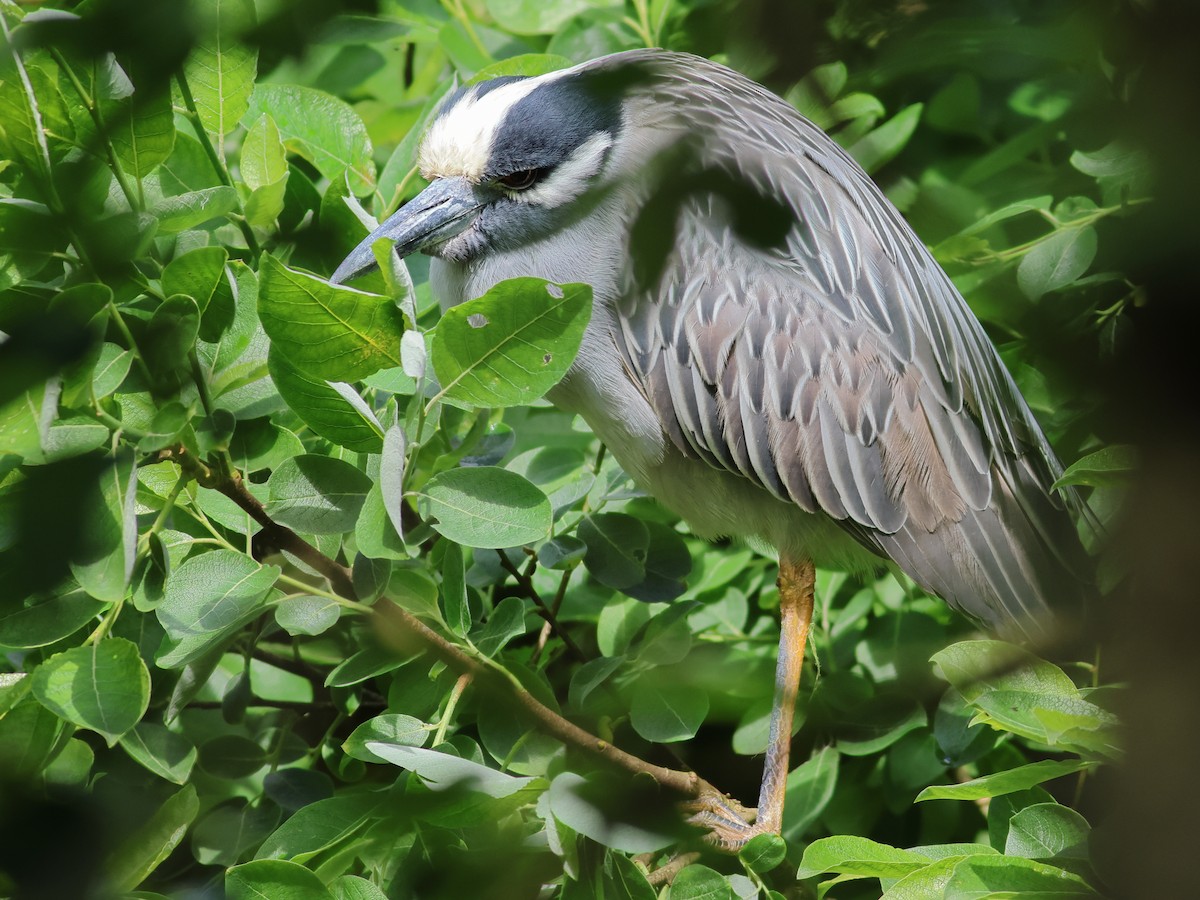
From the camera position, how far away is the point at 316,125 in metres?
2.08

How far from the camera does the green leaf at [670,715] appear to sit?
1.77m

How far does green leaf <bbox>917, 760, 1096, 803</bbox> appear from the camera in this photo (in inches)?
51.1

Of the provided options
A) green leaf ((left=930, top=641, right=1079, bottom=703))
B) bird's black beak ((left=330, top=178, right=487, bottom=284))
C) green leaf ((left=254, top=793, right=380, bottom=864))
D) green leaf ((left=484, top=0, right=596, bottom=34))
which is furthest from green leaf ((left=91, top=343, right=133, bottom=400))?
green leaf ((left=484, top=0, right=596, bottom=34))

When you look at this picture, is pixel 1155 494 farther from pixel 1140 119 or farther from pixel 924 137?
pixel 924 137

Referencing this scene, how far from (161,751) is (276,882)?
0.52 metres

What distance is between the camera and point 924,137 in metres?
1.56

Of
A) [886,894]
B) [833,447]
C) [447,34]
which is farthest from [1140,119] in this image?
[447,34]

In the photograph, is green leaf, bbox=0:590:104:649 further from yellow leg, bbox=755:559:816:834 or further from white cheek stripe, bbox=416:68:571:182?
white cheek stripe, bbox=416:68:571:182

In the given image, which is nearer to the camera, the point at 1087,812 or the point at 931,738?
the point at 1087,812

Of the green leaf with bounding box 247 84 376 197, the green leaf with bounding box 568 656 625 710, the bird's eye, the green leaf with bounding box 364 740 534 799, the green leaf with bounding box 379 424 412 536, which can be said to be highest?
the green leaf with bounding box 247 84 376 197

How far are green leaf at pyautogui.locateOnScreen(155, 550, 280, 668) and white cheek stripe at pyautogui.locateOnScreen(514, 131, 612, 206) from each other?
124 centimetres

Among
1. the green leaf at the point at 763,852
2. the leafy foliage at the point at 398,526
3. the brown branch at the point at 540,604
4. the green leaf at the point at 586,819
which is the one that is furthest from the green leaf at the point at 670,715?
the green leaf at the point at 586,819

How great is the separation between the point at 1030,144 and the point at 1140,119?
76 centimetres

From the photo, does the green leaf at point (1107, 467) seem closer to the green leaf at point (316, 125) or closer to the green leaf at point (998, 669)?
the green leaf at point (998, 669)
